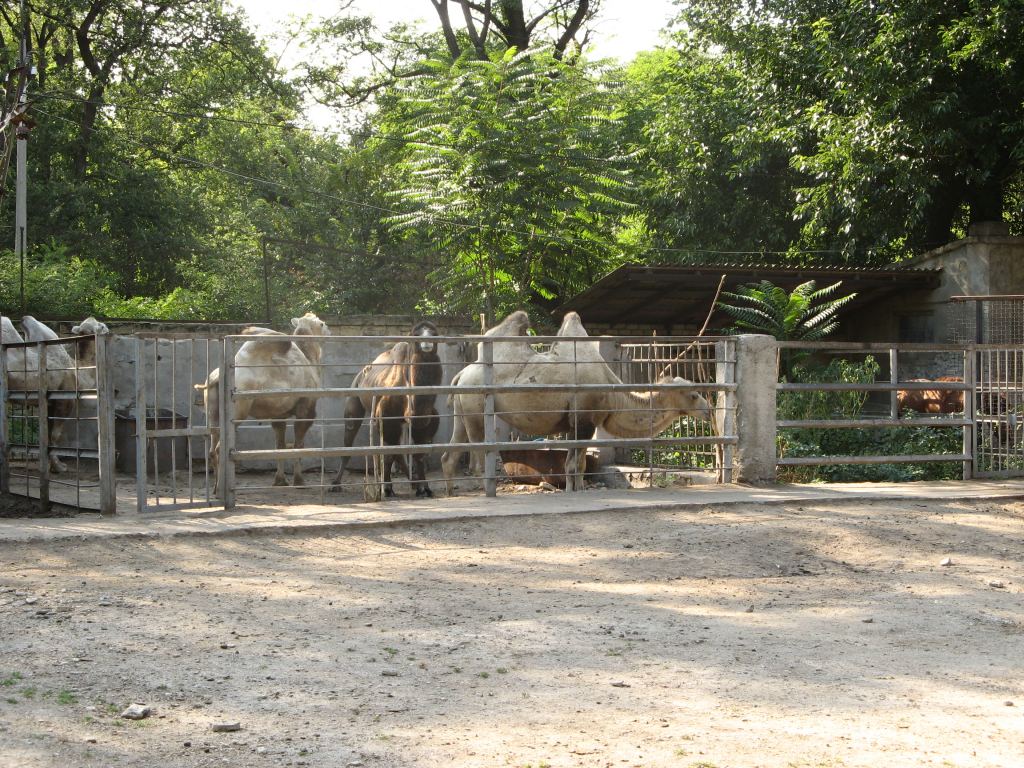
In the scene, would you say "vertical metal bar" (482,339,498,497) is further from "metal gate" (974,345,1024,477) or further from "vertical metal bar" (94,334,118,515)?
"metal gate" (974,345,1024,477)

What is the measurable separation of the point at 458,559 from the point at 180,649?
2.74 metres

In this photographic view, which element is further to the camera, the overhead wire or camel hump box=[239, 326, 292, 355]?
the overhead wire

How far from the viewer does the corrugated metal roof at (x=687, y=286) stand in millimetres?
17156

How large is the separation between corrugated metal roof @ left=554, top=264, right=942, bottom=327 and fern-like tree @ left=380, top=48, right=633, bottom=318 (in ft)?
5.84

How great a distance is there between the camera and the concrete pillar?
36.6ft

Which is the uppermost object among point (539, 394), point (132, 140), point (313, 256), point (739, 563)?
point (132, 140)

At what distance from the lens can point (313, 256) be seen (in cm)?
2908

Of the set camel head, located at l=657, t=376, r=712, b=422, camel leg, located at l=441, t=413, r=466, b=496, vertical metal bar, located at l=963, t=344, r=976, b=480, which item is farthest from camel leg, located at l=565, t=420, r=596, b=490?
vertical metal bar, located at l=963, t=344, r=976, b=480

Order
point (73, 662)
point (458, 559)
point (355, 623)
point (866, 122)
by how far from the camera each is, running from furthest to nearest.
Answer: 1. point (866, 122)
2. point (458, 559)
3. point (355, 623)
4. point (73, 662)

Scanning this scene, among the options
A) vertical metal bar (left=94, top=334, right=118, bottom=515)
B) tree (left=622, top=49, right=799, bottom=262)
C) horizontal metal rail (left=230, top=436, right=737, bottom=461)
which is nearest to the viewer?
vertical metal bar (left=94, top=334, right=118, bottom=515)

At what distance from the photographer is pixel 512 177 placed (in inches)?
776

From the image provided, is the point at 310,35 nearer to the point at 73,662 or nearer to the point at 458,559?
the point at 458,559

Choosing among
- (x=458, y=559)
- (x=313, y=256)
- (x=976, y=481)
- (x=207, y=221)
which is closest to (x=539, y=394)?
(x=458, y=559)

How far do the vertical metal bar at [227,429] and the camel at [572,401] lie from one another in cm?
251
